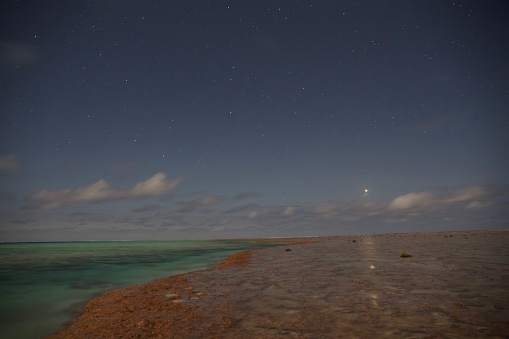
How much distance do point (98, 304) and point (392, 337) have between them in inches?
405

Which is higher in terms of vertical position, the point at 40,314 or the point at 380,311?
the point at 380,311

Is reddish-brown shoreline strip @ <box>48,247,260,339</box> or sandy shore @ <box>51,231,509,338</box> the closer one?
sandy shore @ <box>51,231,509,338</box>

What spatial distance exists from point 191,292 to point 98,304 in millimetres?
3498

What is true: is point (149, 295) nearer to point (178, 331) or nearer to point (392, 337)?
point (178, 331)

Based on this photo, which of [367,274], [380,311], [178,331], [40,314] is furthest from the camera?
[367,274]

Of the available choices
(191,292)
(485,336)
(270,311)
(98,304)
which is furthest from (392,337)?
(98,304)

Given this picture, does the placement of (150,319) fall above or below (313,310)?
below

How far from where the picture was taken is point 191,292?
11211mm

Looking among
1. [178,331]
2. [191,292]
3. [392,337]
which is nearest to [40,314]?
[191,292]

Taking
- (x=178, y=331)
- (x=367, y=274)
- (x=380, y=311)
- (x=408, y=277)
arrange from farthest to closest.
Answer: (x=367, y=274), (x=408, y=277), (x=380, y=311), (x=178, y=331)

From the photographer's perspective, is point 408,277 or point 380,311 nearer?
point 380,311

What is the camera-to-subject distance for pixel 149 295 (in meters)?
11.3

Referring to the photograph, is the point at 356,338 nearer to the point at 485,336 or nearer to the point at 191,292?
the point at 485,336

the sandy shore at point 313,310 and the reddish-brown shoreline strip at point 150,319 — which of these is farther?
the reddish-brown shoreline strip at point 150,319
